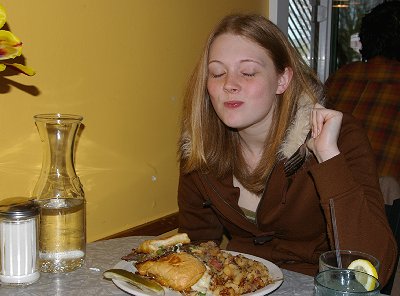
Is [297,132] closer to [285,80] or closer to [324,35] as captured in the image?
[285,80]

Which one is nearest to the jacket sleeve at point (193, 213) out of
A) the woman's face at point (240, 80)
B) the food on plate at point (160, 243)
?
the woman's face at point (240, 80)

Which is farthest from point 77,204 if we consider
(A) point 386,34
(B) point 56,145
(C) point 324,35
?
(C) point 324,35

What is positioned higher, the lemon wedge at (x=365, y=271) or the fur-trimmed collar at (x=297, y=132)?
the fur-trimmed collar at (x=297, y=132)

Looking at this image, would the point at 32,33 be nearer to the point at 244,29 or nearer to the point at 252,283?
the point at 244,29

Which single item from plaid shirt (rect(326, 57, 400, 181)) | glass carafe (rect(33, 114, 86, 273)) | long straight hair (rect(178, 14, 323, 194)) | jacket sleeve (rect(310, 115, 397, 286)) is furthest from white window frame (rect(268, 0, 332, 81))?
glass carafe (rect(33, 114, 86, 273))

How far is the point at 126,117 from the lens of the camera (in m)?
1.69

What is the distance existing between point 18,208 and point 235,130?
716 millimetres

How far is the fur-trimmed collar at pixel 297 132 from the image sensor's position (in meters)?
1.45

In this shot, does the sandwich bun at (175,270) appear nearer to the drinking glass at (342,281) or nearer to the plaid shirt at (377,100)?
the drinking glass at (342,281)

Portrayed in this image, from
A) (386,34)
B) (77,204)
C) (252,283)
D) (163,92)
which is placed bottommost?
(252,283)

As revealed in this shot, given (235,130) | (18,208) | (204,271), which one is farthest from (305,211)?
(18,208)

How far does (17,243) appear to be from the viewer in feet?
3.74

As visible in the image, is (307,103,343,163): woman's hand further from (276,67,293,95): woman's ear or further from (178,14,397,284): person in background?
(276,67,293,95): woman's ear

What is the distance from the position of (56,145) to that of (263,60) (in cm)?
57
